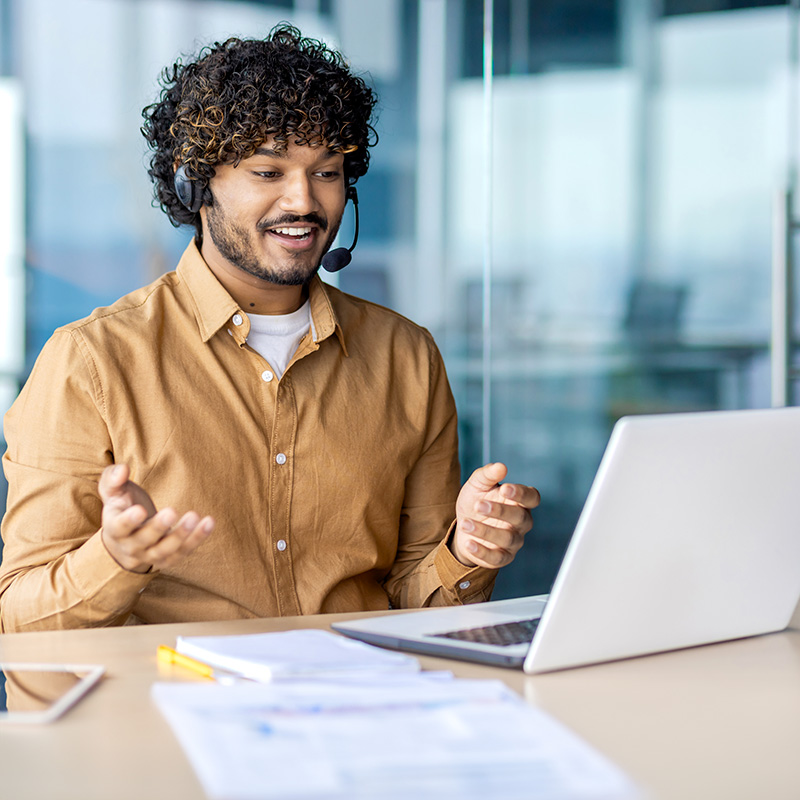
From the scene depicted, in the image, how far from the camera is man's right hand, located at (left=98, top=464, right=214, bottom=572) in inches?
40.3

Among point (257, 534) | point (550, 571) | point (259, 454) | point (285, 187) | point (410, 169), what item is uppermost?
point (410, 169)

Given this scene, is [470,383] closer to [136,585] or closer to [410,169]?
[410,169]

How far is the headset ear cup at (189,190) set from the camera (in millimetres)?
1714

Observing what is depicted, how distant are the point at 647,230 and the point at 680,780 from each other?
2990mm

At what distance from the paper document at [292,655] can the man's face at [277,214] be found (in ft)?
2.46

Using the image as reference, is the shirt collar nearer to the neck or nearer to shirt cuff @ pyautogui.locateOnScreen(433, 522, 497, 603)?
the neck

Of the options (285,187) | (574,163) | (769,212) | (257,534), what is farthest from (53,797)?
(769,212)

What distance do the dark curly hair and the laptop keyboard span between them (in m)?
0.87

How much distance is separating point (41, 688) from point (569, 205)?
288 cm

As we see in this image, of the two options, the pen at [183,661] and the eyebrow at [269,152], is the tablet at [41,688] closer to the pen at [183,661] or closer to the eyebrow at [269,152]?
the pen at [183,661]

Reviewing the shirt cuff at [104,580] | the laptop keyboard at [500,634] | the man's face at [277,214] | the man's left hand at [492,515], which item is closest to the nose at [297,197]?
the man's face at [277,214]

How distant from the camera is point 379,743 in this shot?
2.30 ft

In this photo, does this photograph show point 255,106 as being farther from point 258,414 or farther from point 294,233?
point 258,414

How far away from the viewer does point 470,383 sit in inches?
135
